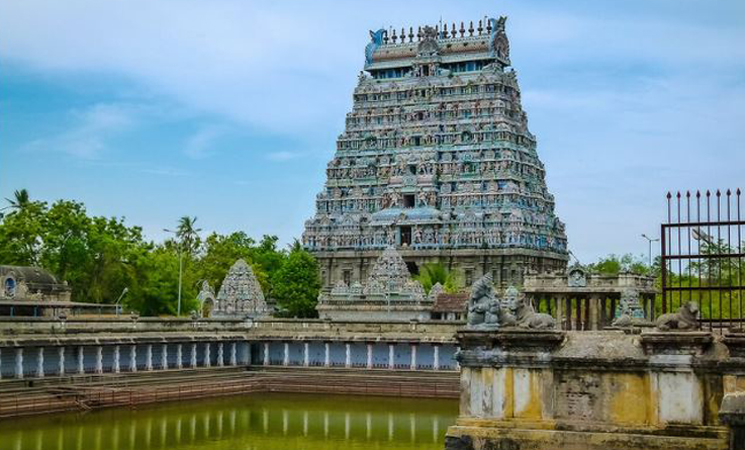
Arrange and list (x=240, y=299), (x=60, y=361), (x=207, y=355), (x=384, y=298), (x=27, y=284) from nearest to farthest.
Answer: (x=60, y=361), (x=207, y=355), (x=240, y=299), (x=27, y=284), (x=384, y=298)

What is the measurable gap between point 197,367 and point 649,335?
129 ft

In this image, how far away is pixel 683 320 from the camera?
57.7ft

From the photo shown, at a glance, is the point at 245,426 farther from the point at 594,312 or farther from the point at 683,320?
the point at 594,312

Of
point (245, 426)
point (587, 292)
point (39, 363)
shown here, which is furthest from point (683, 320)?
point (587, 292)

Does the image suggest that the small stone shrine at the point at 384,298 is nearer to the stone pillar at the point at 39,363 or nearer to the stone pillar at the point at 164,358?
the stone pillar at the point at 164,358

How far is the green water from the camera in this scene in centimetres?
3538

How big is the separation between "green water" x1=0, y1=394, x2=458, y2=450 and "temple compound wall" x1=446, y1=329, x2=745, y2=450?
1677cm

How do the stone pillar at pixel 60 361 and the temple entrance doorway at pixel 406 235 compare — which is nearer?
the stone pillar at pixel 60 361

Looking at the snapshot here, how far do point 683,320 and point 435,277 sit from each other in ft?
204

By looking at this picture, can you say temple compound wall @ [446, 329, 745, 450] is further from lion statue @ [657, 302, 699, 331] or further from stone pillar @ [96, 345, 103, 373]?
stone pillar @ [96, 345, 103, 373]

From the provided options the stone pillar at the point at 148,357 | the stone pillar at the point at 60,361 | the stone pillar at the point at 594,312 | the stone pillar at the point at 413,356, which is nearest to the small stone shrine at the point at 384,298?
the stone pillar at the point at 413,356

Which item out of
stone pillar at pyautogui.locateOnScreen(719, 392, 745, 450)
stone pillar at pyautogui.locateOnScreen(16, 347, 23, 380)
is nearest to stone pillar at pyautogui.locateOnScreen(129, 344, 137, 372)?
stone pillar at pyautogui.locateOnScreen(16, 347, 23, 380)

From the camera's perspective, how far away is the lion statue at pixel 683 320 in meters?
17.5

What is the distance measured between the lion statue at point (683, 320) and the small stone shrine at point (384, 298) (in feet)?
150
